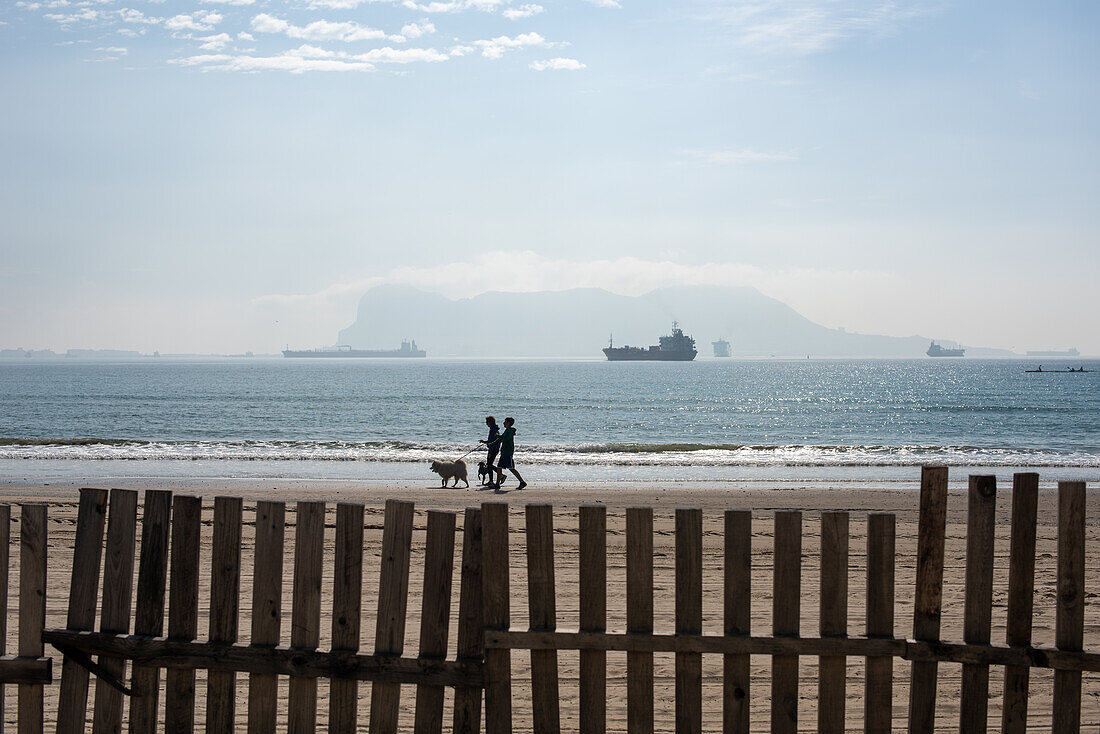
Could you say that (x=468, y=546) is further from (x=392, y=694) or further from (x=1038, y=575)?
(x=1038, y=575)

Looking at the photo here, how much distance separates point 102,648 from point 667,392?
286 feet

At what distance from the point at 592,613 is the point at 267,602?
50.8 inches

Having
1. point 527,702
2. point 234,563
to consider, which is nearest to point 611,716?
point 527,702

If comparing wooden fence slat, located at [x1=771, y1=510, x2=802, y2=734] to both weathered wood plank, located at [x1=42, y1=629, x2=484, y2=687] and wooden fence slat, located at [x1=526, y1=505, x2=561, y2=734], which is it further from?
weathered wood plank, located at [x1=42, y1=629, x2=484, y2=687]

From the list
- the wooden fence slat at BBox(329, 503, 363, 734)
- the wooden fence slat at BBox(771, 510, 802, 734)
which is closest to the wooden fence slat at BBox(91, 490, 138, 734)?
the wooden fence slat at BBox(329, 503, 363, 734)

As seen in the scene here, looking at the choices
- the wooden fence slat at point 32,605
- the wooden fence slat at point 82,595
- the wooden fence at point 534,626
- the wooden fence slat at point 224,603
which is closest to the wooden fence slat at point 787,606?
the wooden fence at point 534,626

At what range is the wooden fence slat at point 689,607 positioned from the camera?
3.16 meters

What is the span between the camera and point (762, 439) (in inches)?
1634

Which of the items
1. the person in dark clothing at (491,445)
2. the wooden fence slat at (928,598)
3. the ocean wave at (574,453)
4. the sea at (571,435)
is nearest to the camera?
the wooden fence slat at (928,598)

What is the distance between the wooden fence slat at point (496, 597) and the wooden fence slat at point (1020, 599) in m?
1.90

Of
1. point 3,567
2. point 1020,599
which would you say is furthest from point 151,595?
point 1020,599

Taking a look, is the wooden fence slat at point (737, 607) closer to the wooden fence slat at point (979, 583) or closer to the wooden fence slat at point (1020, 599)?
the wooden fence slat at point (979, 583)

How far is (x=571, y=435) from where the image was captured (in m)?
42.7

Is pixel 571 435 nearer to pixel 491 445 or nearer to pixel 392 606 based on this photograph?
pixel 491 445
